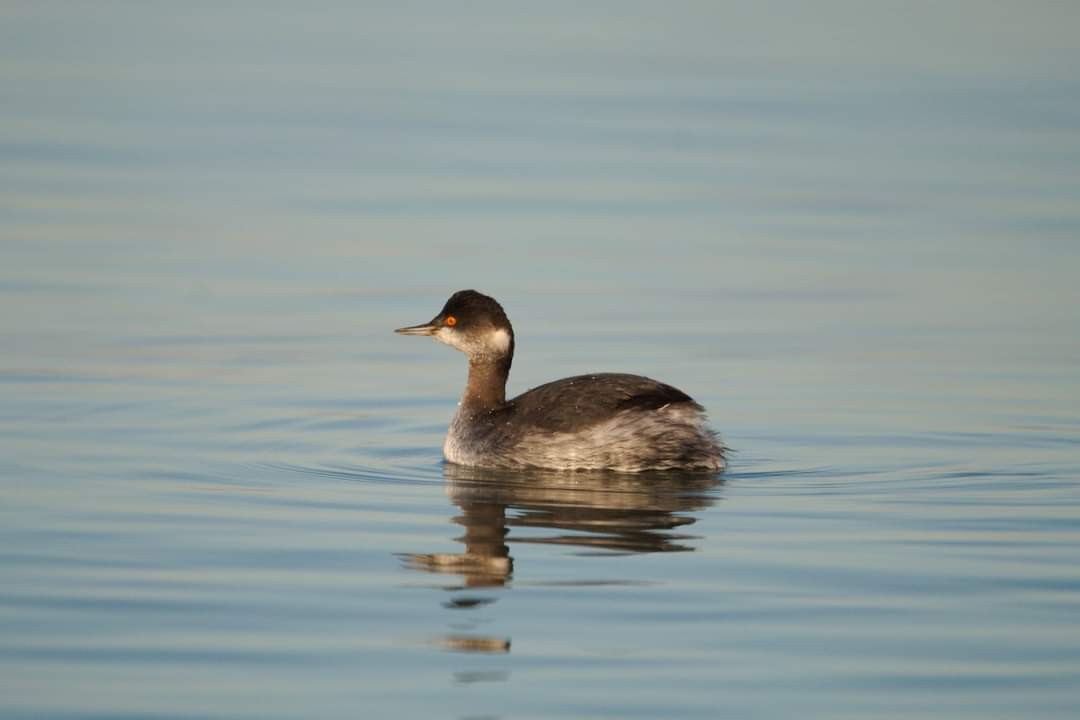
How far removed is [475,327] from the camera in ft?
40.9

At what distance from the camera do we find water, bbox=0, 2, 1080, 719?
288 inches

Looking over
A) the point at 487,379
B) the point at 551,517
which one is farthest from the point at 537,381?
the point at 551,517

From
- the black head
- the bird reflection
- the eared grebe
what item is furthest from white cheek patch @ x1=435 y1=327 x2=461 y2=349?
the bird reflection

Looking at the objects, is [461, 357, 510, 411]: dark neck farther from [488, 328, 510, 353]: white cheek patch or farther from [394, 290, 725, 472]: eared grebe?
[394, 290, 725, 472]: eared grebe

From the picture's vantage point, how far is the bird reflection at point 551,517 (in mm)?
8617

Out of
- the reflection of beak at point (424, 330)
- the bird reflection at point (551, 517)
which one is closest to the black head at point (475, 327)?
the reflection of beak at point (424, 330)

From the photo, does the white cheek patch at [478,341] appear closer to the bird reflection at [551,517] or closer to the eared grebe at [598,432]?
the eared grebe at [598,432]

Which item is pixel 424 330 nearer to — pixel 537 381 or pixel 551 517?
pixel 537 381

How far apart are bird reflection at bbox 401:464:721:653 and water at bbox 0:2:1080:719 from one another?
0.03 meters

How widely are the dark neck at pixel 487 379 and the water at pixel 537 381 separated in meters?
0.33

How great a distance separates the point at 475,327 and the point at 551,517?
2.72 metres

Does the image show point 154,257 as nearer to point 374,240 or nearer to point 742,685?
point 374,240

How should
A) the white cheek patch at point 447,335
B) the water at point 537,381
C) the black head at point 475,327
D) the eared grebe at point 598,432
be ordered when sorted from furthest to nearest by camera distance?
1. the white cheek patch at point 447,335
2. the black head at point 475,327
3. the eared grebe at point 598,432
4. the water at point 537,381

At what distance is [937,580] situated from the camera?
8523 millimetres
